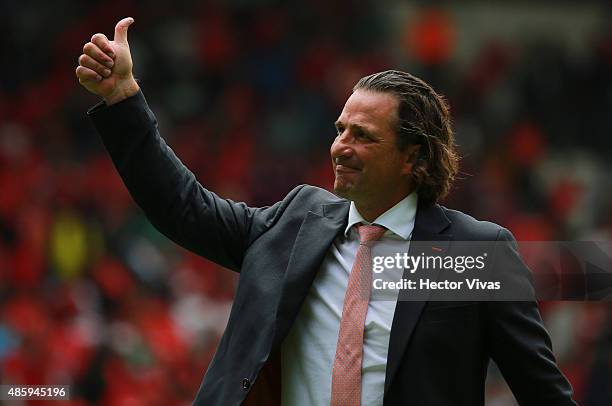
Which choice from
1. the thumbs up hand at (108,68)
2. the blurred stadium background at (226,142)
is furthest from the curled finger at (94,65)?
the blurred stadium background at (226,142)

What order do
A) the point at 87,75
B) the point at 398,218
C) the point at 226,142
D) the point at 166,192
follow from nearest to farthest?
the point at 87,75 → the point at 166,192 → the point at 398,218 → the point at 226,142

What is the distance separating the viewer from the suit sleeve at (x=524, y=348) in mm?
3133

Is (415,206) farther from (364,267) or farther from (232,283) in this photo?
(232,283)

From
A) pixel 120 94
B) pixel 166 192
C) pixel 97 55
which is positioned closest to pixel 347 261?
pixel 166 192

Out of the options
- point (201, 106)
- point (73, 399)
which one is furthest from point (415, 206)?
point (201, 106)

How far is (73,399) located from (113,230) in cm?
287

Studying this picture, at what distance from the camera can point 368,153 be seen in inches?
130

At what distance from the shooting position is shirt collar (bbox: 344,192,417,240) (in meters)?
3.31

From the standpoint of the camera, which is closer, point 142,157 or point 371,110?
point 142,157

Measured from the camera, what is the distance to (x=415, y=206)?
338 centimetres

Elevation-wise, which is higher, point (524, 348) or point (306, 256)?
point (306, 256)

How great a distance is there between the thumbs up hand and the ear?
71 centimetres

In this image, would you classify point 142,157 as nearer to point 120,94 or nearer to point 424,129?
point 120,94

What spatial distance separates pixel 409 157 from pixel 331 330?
504 mm
